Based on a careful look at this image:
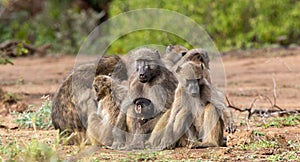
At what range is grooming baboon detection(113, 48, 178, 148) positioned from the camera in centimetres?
809

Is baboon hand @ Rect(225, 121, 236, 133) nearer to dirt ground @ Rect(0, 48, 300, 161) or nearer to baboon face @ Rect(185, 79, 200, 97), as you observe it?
dirt ground @ Rect(0, 48, 300, 161)

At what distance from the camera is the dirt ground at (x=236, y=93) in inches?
292

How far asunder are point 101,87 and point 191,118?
1.08m

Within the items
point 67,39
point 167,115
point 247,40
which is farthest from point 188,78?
point 67,39

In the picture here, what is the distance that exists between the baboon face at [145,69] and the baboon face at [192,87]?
19.7 inches

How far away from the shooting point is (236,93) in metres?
13.3

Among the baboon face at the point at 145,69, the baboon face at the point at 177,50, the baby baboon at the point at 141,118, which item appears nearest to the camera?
the baby baboon at the point at 141,118

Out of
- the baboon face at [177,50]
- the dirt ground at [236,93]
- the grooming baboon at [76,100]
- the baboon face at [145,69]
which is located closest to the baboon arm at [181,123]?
the dirt ground at [236,93]

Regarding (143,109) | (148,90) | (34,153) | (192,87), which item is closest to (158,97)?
(148,90)

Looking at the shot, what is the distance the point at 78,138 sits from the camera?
832 cm

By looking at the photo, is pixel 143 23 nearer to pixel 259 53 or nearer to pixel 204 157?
pixel 259 53

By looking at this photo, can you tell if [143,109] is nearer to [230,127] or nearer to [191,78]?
[191,78]

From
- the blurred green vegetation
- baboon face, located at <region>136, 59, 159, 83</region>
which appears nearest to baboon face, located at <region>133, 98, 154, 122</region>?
baboon face, located at <region>136, 59, 159, 83</region>

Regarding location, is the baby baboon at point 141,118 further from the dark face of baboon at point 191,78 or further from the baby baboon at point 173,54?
the baby baboon at point 173,54
